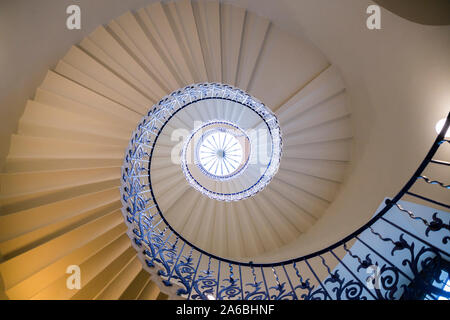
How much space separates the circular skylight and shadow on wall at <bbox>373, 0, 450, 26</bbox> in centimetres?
927

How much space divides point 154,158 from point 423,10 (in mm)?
7298

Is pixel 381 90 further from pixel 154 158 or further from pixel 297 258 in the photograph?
pixel 154 158

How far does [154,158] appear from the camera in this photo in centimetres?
831

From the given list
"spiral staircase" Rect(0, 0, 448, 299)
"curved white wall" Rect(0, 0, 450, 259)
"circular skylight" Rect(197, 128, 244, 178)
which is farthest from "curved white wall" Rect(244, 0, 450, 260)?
"circular skylight" Rect(197, 128, 244, 178)

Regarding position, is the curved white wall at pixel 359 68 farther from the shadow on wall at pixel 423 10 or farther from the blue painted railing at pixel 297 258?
the blue painted railing at pixel 297 258

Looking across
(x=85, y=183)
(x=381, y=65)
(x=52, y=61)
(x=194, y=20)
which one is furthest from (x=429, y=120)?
(x=52, y=61)

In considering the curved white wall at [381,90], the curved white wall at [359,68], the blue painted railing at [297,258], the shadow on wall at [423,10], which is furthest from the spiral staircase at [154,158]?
the shadow on wall at [423,10]

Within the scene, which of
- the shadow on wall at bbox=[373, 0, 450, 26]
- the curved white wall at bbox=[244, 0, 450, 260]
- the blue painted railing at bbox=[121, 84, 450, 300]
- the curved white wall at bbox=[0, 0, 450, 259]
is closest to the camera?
the blue painted railing at bbox=[121, 84, 450, 300]

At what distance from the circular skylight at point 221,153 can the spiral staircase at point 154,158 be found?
4.33m

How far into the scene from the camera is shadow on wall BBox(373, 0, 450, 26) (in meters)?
3.86

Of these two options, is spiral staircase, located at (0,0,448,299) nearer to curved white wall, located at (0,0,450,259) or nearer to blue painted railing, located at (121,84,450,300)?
blue painted railing, located at (121,84,450,300)

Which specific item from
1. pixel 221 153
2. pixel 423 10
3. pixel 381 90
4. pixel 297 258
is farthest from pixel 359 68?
pixel 221 153

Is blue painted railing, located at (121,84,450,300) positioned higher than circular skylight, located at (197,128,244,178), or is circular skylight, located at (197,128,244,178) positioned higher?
circular skylight, located at (197,128,244,178)
